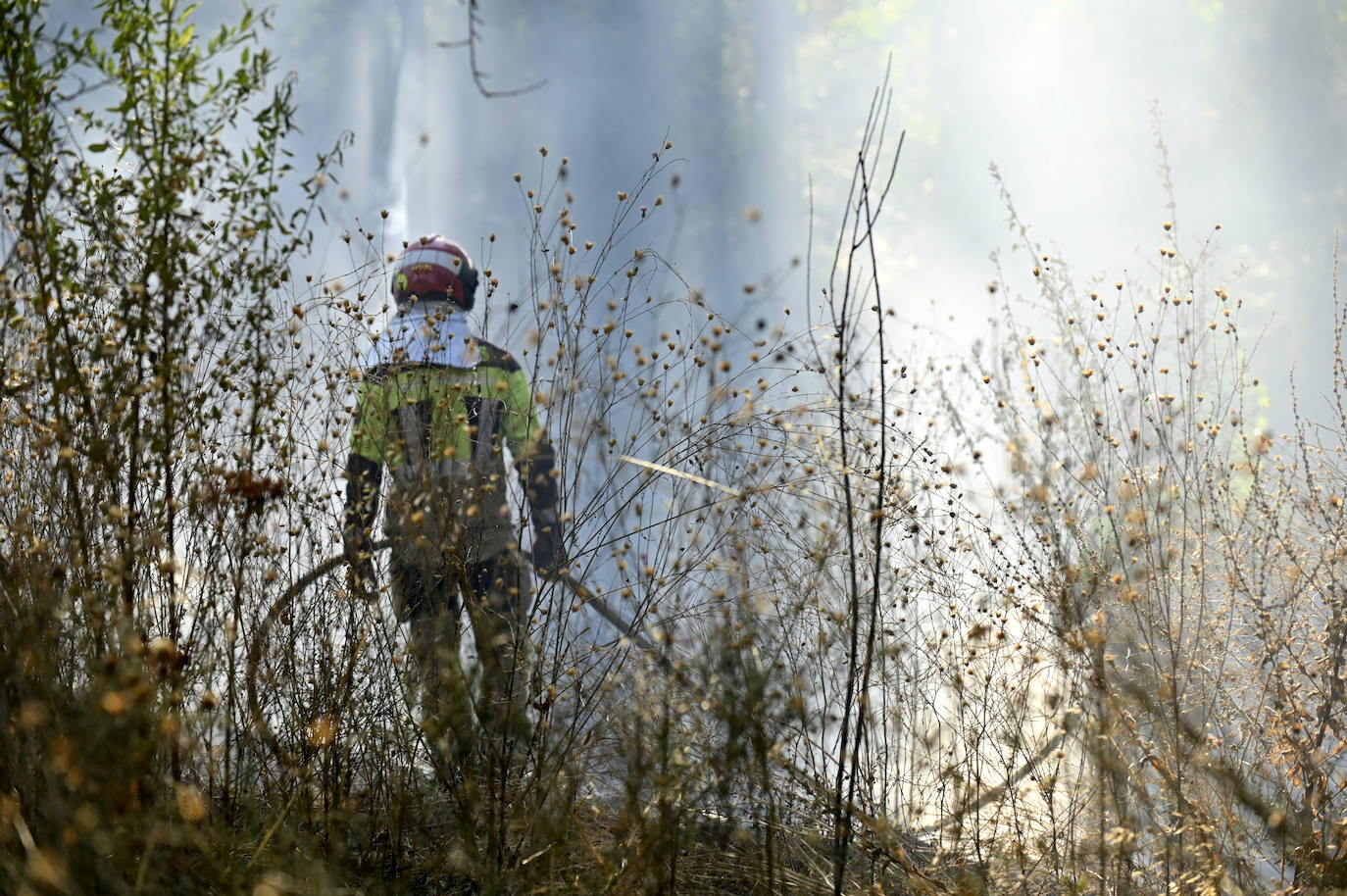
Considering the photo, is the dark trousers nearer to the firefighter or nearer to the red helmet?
the firefighter

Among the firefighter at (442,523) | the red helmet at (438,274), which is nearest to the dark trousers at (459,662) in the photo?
the firefighter at (442,523)

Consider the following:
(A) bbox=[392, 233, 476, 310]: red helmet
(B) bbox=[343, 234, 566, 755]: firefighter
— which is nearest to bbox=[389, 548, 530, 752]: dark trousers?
(B) bbox=[343, 234, 566, 755]: firefighter

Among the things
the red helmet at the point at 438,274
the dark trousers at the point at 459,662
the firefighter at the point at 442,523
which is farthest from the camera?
the red helmet at the point at 438,274

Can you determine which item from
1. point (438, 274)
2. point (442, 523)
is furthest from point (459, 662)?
point (438, 274)

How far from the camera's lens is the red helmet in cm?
362

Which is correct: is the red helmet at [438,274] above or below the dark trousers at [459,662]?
above

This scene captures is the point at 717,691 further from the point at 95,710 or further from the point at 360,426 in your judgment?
the point at 360,426

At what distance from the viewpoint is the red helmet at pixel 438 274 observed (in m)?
3.62

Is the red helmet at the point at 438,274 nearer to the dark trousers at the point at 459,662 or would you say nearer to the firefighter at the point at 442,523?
the firefighter at the point at 442,523

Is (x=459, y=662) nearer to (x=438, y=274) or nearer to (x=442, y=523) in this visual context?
(x=442, y=523)

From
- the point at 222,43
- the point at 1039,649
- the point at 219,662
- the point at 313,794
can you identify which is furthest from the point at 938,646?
the point at 222,43

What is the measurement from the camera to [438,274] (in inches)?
146

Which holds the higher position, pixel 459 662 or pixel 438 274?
pixel 438 274

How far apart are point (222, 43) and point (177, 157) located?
213 mm
